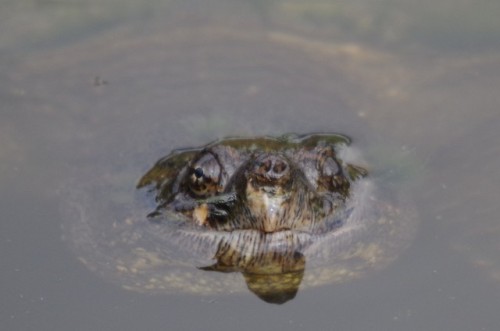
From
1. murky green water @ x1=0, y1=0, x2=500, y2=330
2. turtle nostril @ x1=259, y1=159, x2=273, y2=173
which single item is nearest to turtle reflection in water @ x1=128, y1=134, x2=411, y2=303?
turtle nostril @ x1=259, y1=159, x2=273, y2=173

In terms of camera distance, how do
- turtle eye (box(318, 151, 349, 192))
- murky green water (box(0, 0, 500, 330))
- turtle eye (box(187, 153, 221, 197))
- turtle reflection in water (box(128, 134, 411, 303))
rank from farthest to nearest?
murky green water (box(0, 0, 500, 330))
turtle eye (box(318, 151, 349, 192))
turtle eye (box(187, 153, 221, 197))
turtle reflection in water (box(128, 134, 411, 303))

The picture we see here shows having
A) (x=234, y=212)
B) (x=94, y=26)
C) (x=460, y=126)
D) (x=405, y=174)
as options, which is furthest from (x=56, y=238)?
(x=460, y=126)

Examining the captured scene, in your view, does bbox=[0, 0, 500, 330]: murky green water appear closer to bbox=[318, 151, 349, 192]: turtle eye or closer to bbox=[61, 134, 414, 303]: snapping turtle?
bbox=[61, 134, 414, 303]: snapping turtle

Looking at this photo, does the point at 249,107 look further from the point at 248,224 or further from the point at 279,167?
the point at 279,167

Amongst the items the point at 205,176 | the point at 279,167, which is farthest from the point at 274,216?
the point at 205,176

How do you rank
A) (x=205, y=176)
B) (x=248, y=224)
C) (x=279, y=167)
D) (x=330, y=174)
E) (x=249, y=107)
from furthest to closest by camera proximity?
(x=249, y=107), (x=330, y=174), (x=205, y=176), (x=248, y=224), (x=279, y=167)

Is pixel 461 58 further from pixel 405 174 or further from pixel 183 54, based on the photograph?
pixel 183 54

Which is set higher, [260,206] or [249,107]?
[249,107]
